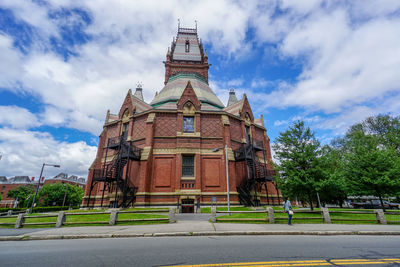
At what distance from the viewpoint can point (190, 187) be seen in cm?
2227

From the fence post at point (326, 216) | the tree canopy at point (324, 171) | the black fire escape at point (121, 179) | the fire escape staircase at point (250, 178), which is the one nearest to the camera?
the fence post at point (326, 216)

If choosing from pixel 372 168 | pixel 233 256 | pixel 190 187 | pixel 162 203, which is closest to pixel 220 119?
pixel 190 187

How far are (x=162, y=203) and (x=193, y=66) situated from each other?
28.7 m

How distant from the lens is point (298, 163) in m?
17.5

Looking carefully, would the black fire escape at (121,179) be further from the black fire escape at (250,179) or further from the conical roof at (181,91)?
the black fire escape at (250,179)

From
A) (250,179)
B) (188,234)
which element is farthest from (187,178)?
(188,234)

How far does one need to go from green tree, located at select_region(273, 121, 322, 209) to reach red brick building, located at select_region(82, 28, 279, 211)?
18.3 ft

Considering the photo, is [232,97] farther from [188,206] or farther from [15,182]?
[15,182]

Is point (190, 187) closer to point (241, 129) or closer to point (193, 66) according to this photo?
point (241, 129)

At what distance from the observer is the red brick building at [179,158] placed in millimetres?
21938

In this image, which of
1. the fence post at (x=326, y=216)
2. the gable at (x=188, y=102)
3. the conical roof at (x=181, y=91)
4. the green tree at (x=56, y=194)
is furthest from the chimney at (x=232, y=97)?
the green tree at (x=56, y=194)

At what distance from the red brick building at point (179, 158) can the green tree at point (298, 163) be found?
5564 millimetres

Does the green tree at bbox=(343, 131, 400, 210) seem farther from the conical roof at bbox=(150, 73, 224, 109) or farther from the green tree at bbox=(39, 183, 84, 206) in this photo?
the green tree at bbox=(39, 183, 84, 206)

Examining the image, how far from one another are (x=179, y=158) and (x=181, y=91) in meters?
13.4
